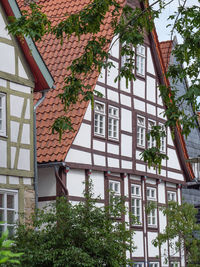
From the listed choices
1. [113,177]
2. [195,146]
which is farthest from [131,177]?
[195,146]

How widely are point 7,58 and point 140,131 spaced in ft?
26.4

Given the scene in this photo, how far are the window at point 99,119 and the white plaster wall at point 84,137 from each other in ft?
1.83

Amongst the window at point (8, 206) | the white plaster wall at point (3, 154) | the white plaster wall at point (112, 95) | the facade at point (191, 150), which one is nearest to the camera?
the window at point (8, 206)

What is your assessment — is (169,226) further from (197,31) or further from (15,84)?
(197,31)

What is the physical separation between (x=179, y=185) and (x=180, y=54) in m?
13.2

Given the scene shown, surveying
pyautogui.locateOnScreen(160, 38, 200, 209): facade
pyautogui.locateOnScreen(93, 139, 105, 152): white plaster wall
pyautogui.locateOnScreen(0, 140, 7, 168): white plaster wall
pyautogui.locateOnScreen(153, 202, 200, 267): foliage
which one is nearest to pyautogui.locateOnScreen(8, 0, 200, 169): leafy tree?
pyautogui.locateOnScreen(0, 140, 7, 168): white plaster wall

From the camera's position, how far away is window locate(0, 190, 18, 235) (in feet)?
49.3

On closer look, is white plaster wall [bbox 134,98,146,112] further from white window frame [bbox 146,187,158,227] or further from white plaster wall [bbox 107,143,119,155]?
white window frame [bbox 146,187,158,227]

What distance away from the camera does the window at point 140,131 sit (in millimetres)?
22906

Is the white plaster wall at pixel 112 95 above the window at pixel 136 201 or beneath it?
above

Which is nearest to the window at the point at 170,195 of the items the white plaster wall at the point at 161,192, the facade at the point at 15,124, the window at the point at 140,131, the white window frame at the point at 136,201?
the white plaster wall at the point at 161,192

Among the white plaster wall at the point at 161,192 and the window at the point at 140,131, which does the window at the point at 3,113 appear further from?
the white plaster wall at the point at 161,192

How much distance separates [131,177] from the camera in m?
22.3

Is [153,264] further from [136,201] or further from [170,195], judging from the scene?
[170,195]
